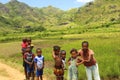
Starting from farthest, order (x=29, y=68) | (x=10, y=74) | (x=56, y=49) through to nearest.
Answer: (x=10, y=74) < (x=29, y=68) < (x=56, y=49)

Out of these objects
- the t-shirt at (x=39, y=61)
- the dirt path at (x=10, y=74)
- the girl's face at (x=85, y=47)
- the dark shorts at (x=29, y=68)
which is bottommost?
the dirt path at (x=10, y=74)

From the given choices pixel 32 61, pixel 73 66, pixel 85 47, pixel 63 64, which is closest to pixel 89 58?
pixel 85 47

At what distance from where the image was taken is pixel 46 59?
77.6ft

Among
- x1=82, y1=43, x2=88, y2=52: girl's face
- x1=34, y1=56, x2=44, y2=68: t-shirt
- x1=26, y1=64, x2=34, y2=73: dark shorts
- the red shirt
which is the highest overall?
x1=82, y1=43, x2=88, y2=52: girl's face

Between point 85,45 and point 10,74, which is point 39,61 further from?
point 10,74

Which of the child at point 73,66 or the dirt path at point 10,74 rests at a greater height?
the child at point 73,66

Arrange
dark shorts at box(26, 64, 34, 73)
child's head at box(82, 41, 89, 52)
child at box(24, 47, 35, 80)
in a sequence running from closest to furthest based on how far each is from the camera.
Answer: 1. child's head at box(82, 41, 89, 52)
2. child at box(24, 47, 35, 80)
3. dark shorts at box(26, 64, 34, 73)

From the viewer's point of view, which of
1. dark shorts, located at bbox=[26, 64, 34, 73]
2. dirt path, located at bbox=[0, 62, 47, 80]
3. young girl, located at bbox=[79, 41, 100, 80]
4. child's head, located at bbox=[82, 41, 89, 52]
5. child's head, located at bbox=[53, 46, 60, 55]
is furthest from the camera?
dirt path, located at bbox=[0, 62, 47, 80]

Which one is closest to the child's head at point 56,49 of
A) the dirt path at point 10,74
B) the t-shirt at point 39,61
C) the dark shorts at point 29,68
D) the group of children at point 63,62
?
the group of children at point 63,62

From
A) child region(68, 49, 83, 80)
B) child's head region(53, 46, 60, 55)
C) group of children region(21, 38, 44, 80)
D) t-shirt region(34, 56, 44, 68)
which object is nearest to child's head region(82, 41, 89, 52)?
child region(68, 49, 83, 80)

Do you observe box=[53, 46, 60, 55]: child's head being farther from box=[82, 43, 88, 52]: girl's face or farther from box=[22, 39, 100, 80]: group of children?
box=[82, 43, 88, 52]: girl's face

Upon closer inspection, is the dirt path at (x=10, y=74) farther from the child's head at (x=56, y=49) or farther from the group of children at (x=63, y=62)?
the child's head at (x=56, y=49)

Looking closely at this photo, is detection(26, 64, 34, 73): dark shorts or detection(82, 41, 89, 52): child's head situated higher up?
detection(82, 41, 89, 52): child's head

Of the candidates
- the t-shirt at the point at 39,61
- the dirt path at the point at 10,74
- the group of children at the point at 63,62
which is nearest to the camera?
the group of children at the point at 63,62
